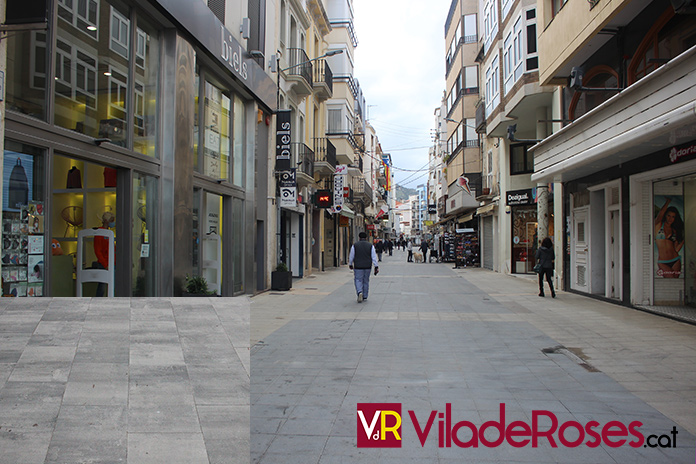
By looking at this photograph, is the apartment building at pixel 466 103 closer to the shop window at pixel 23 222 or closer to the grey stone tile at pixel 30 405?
the shop window at pixel 23 222

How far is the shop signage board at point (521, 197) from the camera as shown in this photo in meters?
22.8

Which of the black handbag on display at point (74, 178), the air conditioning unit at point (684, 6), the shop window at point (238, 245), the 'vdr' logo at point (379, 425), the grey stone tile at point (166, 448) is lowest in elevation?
the 'vdr' logo at point (379, 425)

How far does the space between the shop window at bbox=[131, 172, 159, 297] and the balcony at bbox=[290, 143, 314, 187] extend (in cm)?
1049

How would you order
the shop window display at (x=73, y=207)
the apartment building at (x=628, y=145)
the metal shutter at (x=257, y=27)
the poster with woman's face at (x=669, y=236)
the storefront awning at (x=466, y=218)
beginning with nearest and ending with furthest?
1. the shop window display at (x=73, y=207)
2. the apartment building at (x=628, y=145)
3. the poster with woman's face at (x=669, y=236)
4. the metal shutter at (x=257, y=27)
5. the storefront awning at (x=466, y=218)

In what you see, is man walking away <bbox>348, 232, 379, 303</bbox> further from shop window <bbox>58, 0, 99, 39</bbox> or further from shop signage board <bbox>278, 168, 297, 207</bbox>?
shop window <bbox>58, 0, 99, 39</bbox>

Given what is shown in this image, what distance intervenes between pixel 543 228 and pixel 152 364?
16899 mm

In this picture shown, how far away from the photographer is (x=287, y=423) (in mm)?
4387

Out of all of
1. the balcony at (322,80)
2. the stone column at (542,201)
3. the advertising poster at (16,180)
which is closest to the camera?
the advertising poster at (16,180)

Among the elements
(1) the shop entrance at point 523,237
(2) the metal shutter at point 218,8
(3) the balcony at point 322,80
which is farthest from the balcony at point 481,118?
(2) the metal shutter at point 218,8

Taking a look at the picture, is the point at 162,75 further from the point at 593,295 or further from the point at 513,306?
the point at 593,295

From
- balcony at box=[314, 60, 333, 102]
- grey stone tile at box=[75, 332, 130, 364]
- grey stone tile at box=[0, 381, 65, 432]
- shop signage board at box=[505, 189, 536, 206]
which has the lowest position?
grey stone tile at box=[0, 381, 65, 432]

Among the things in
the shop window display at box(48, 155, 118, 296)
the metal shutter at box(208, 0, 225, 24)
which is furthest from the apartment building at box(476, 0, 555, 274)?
the shop window display at box(48, 155, 118, 296)

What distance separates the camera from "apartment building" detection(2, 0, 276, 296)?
6738 mm

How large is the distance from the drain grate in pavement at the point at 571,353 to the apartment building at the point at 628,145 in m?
3.80
